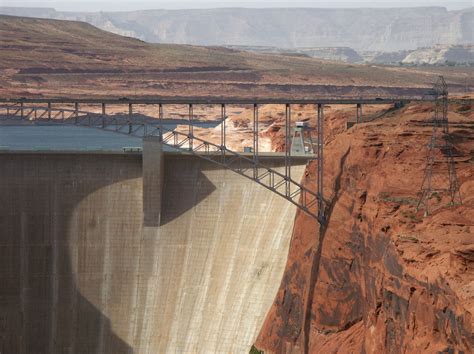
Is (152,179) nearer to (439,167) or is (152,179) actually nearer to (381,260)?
(439,167)

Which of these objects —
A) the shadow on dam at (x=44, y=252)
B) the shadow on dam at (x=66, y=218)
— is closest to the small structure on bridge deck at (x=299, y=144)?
the shadow on dam at (x=66, y=218)

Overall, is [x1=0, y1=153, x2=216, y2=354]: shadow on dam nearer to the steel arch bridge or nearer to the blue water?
the steel arch bridge

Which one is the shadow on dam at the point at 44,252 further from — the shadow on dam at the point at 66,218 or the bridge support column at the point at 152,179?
the bridge support column at the point at 152,179

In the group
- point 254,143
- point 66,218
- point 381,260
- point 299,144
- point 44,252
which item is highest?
point 254,143

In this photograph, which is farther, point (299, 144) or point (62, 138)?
point (62, 138)

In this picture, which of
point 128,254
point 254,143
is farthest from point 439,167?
point 128,254

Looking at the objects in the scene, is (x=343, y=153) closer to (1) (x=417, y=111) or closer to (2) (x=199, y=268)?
(1) (x=417, y=111)

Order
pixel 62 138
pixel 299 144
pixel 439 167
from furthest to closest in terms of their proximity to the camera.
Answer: pixel 62 138 → pixel 299 144 → pixel 439 167

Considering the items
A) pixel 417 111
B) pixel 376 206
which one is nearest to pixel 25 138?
pixel 417 111
